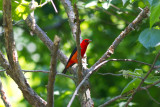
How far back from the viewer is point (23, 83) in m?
2.61

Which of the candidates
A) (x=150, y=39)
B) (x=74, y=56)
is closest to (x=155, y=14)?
(x=150, y=39)

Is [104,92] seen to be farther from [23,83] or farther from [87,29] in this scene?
[23,83]

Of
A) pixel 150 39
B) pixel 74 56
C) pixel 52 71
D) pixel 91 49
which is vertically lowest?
pixel 91 49

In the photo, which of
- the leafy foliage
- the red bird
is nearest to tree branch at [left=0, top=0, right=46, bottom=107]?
the red bird

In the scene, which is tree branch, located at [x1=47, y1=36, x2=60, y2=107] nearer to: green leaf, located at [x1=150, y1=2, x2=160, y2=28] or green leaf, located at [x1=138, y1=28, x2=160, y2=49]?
green leaf, located at [x1=150, y1=2, x2=160, y2=28]

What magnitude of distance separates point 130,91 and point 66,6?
1.79 metres

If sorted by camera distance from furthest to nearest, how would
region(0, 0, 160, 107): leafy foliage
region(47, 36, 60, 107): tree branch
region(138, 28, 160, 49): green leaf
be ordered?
region(0, 0, 160, 107): leafy foliage
region(138, 28, 160, 49): green leaf
region(47, 36, 60, 107): tree branch

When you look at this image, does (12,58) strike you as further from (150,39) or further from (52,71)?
(150,39)

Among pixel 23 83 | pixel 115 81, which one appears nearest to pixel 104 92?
pixel 115 81

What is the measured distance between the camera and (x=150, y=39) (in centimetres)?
290

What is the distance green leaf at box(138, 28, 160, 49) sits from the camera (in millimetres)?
2869

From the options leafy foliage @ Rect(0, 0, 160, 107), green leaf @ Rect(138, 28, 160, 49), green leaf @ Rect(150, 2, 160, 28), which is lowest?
leafy foliage @ Rect(0, 0, 160, 107)

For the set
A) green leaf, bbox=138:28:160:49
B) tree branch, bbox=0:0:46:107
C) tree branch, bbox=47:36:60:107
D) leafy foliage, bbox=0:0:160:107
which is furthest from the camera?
leafy foliage, bbox=0:0:160:107

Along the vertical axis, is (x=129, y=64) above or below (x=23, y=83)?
below
